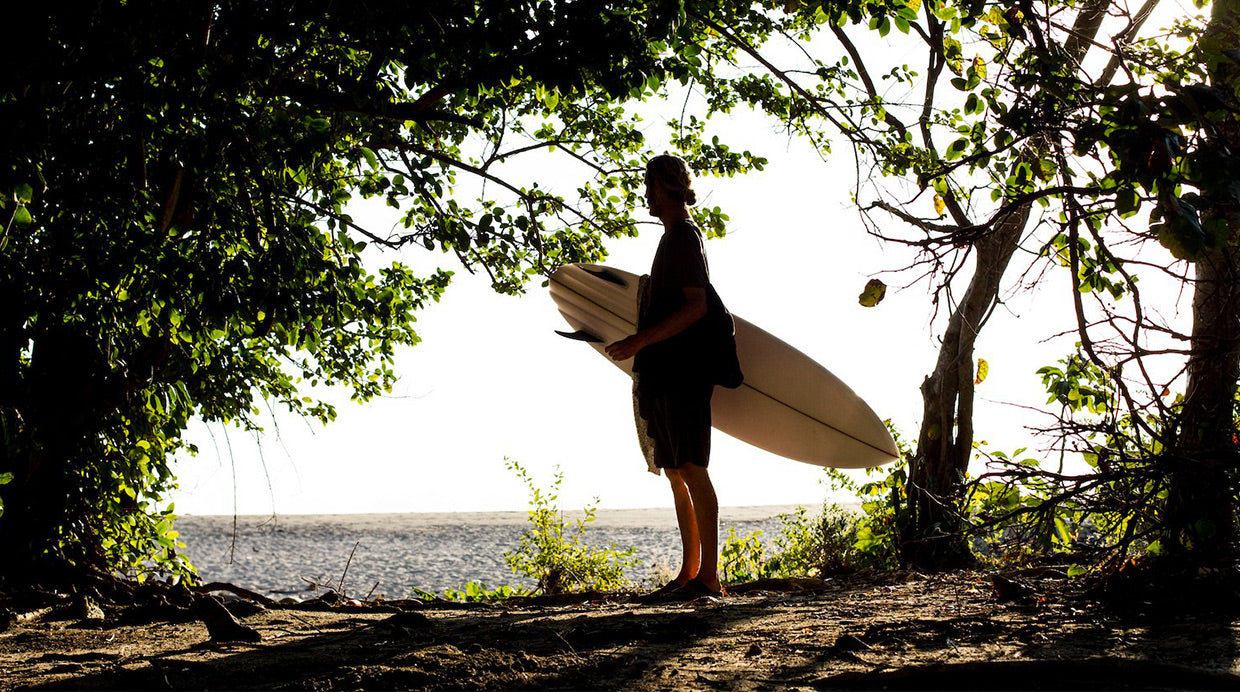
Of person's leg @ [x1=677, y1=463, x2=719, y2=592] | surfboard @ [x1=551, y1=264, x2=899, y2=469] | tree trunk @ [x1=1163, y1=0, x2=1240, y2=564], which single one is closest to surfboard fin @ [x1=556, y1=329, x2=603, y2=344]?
surfboard @ [x1=551, y1=264, x2=899, y2=469]

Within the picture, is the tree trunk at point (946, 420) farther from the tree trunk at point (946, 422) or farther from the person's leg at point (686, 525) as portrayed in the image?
the person's leg at point (686, 525)

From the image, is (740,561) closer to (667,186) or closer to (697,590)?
(697,590)

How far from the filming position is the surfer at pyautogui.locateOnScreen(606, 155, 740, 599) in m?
3.77

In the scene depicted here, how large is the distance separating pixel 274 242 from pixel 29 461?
5.88 feet

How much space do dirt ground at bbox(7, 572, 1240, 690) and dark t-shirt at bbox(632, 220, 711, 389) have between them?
0.88m

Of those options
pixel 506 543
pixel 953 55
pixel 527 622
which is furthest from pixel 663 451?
pixel 506 543

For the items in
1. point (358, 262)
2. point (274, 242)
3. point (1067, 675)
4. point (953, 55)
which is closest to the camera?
point (1067, 675)

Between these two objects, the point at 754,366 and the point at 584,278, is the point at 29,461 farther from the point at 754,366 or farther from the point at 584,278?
the point at 754,366

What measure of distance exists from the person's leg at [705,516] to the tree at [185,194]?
1.46 metres

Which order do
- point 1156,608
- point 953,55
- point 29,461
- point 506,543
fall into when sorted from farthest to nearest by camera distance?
point 506,543, point 29,461, point 953,55, point 1156,608

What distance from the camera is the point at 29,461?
4.27 meters

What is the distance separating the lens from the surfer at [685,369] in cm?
377

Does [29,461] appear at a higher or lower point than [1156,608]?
higher

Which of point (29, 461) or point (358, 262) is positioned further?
point (358, 262)
